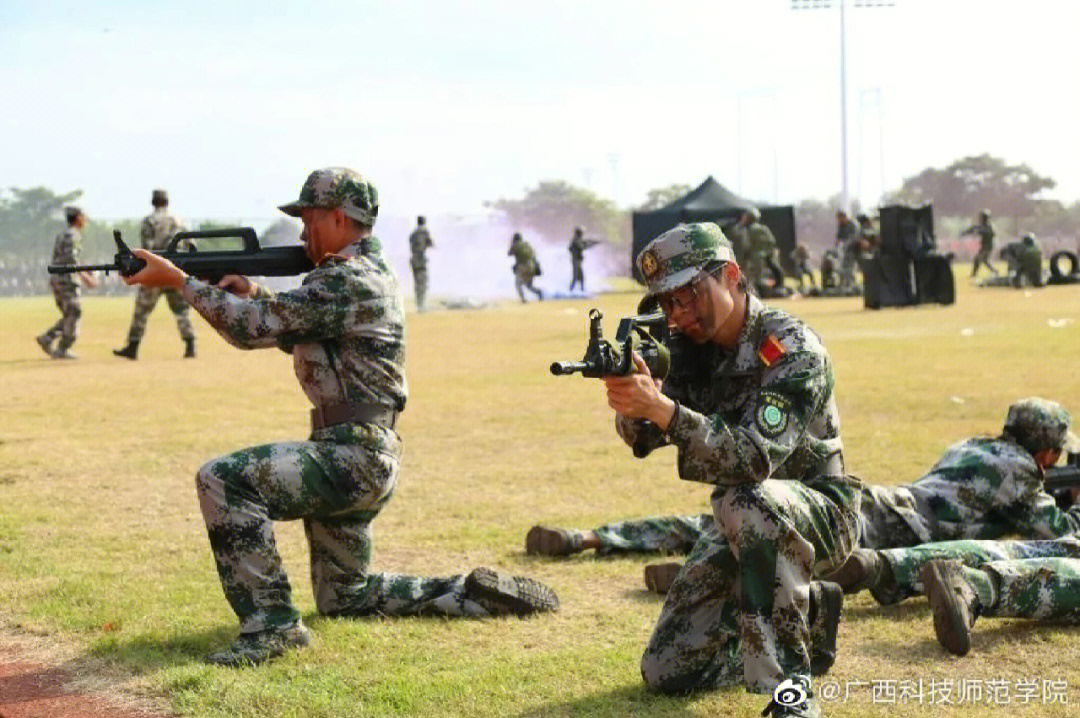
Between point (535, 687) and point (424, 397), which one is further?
point (424, 397)

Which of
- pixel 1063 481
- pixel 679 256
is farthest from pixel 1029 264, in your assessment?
pixel 679 256

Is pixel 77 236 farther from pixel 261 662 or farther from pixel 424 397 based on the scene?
pixel 261 662

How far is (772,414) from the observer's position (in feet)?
16.1

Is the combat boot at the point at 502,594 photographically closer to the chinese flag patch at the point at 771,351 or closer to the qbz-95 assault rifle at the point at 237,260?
the qbz-95 assault rifle at the point at 237,260

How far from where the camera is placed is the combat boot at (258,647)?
591cm

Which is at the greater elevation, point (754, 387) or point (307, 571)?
point (754, 387)

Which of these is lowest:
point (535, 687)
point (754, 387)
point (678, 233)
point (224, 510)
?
point (535, 687)

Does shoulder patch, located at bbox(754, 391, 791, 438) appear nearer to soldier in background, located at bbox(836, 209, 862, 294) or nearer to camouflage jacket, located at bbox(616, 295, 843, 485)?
camouflage jacket, located at bbox(616, 295, 843, 485)

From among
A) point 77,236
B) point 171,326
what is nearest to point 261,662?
point 77,236

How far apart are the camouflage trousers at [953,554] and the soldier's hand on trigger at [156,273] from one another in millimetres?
3100

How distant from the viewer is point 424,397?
1603 cm

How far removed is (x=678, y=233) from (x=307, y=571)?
3537 millimetres

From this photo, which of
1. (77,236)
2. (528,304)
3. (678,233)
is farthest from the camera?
(528,304)

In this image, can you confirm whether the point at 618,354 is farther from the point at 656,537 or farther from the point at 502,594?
the point at 656,537
